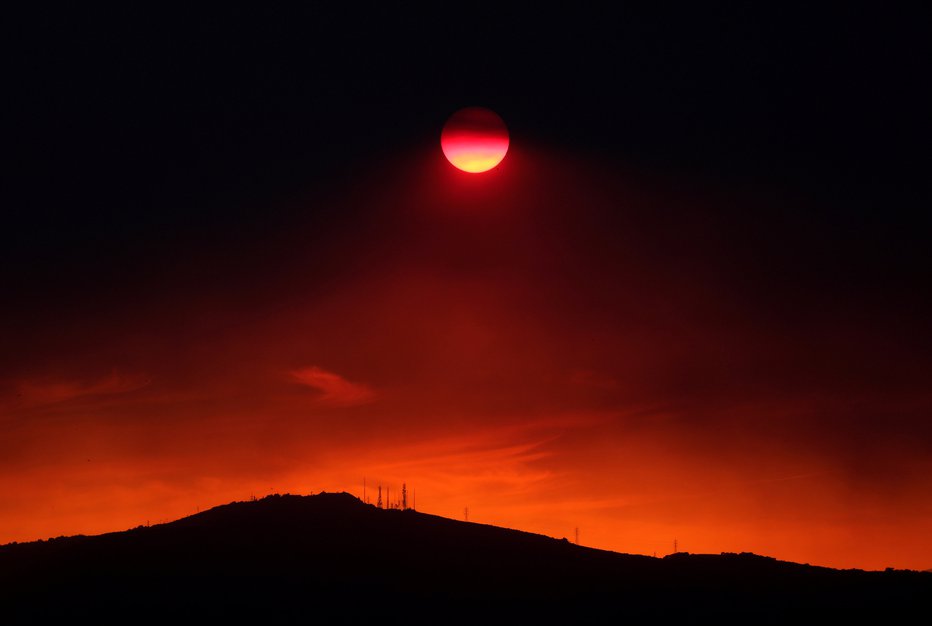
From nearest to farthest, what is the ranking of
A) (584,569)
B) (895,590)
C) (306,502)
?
(895,590) → (584,569) → (306,502)

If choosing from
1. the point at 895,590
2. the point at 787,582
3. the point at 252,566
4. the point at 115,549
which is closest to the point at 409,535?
the point at 252,566

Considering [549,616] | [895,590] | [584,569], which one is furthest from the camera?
[584,569]

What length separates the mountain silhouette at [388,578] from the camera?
4559 cm

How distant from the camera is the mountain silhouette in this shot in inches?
1795

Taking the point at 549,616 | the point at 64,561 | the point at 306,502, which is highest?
the point at 306,502

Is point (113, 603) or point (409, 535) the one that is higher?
point (409, 535)

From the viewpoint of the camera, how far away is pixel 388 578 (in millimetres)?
49188

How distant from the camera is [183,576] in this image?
4841cm

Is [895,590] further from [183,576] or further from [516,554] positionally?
[183,576]

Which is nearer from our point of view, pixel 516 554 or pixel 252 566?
pixel 252 566

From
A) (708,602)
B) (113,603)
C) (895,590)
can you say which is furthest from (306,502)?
(895,590)

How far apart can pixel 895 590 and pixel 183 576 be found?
31.1 meters

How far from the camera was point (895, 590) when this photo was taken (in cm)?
4869

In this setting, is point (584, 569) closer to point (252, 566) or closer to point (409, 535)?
point (409, 535)
